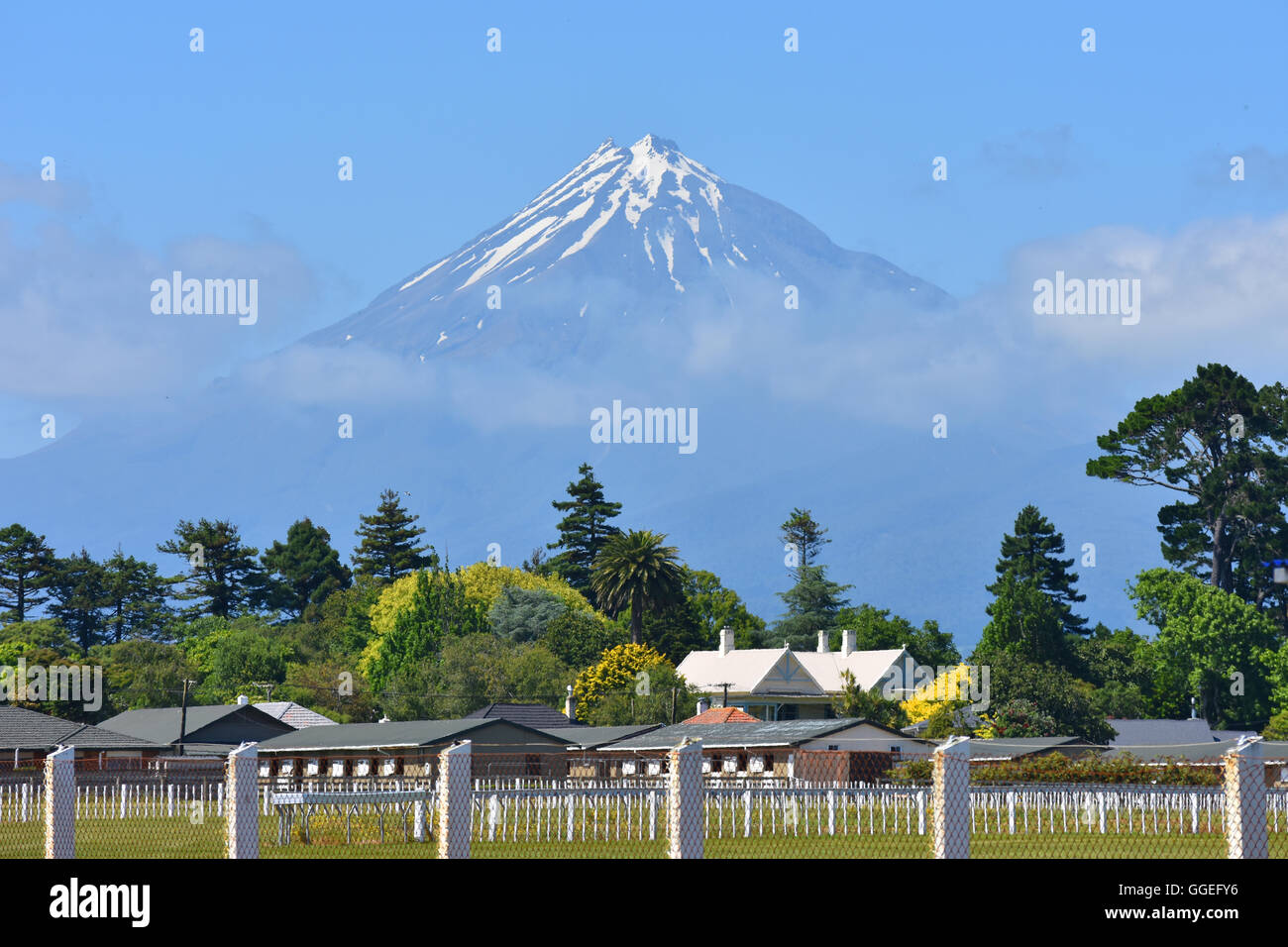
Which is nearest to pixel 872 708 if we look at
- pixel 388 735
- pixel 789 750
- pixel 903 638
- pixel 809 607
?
pixel 789 750

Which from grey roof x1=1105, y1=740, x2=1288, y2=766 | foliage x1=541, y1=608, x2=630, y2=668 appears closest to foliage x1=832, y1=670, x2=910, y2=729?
grey roof x1=1105, y1=740, x2=1288, y2=766

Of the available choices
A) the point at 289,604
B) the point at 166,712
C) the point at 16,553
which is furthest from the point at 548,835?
the point at 289,604

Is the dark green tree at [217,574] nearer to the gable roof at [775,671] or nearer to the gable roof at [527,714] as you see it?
the gable roof at [775,671]

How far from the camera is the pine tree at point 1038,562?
139 meters

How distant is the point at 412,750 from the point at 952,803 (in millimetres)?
63480

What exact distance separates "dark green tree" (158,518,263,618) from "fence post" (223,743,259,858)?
495ft

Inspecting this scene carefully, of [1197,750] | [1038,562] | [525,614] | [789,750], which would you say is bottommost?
[1197,750]

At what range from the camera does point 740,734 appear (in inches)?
3056

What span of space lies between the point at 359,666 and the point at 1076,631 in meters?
58.3

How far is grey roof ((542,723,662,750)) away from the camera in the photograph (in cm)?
8238

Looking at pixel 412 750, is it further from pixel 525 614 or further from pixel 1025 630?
pixel 525 614
